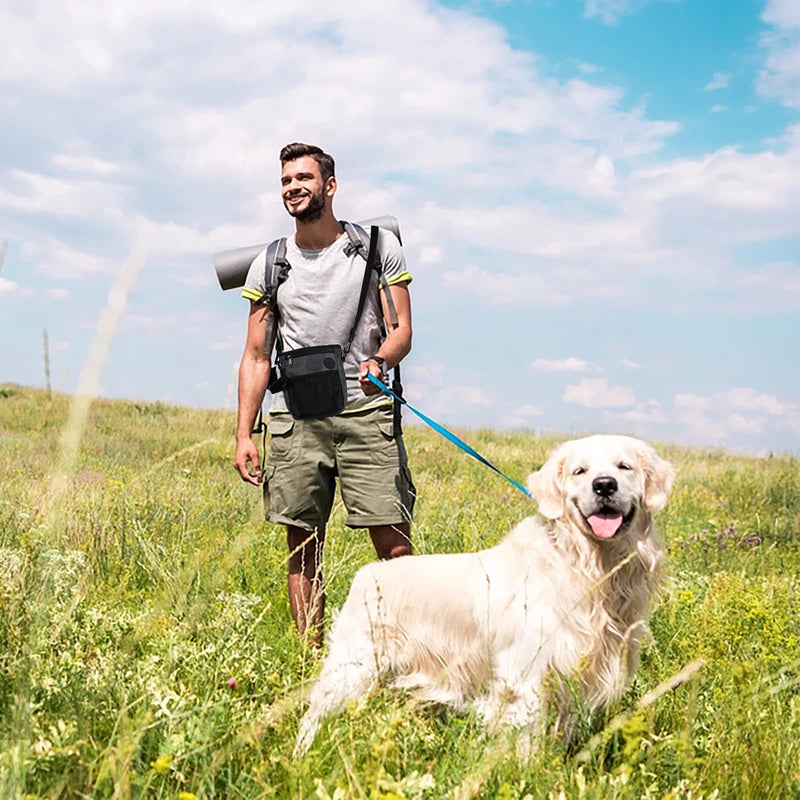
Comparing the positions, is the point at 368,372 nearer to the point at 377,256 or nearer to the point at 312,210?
the point at 377,256

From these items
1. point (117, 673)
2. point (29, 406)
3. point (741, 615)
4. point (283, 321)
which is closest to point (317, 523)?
point (283, 321)

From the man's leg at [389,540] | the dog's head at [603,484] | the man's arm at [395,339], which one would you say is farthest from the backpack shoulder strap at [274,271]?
the dog's head at [603,484]

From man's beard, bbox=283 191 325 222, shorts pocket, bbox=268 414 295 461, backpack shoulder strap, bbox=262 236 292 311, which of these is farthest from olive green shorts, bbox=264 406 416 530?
man's beard, bbox=283 191 325 222

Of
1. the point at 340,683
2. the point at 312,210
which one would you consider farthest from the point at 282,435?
the point at 340,683

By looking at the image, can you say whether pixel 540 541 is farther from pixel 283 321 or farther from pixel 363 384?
pixel 283 321

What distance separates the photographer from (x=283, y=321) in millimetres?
4320

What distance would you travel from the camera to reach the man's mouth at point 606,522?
9.88 feet

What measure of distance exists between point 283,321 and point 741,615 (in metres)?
2.72

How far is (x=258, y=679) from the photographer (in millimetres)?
2859

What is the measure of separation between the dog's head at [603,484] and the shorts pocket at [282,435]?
1.50 metres

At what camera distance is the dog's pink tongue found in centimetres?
301

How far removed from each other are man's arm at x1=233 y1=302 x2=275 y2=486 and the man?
41mm

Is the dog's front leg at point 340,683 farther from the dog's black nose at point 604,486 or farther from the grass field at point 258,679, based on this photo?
the dog's black nose at point 604,486

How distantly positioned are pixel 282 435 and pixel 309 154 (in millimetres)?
1467
